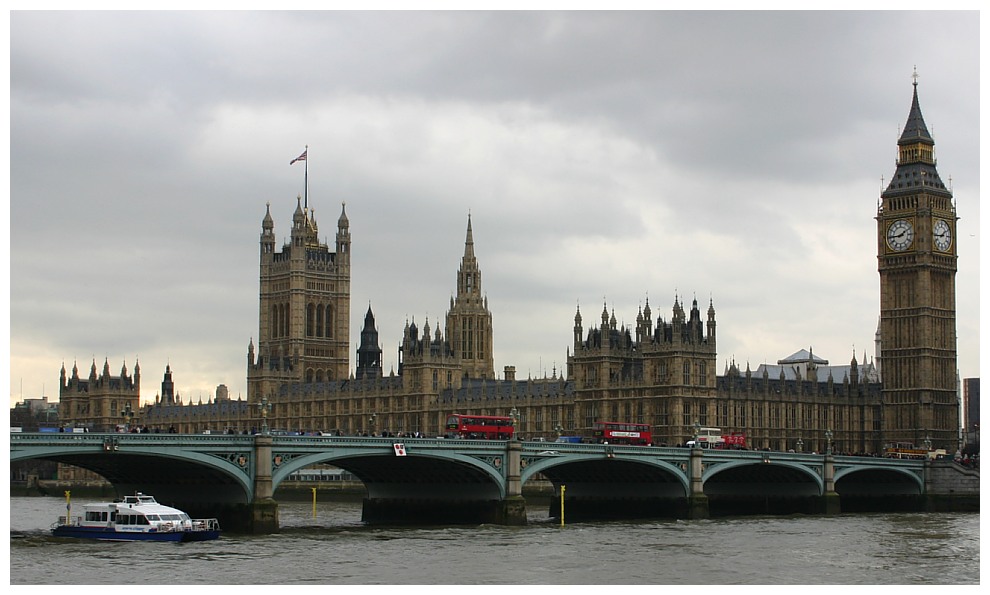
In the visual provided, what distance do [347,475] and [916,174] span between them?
53.0 meters

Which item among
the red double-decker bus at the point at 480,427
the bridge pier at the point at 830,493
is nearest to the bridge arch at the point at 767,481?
the bridge pier at the point at 830,493

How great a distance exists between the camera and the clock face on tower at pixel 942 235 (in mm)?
135000

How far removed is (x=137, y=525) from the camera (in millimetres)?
67938

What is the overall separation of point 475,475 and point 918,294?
62.5 m

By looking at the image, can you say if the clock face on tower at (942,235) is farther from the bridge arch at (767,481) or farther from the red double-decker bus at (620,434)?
the bridge arch at (767,481)

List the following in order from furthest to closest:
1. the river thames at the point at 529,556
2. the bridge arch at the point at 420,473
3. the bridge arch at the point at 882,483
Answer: the bridge arch at the point at 882,483 < the bridge arch at the point at 420,473 < the river thames at the point at 529,556

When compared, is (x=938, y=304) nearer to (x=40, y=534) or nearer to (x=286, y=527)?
(x=286, y=527)

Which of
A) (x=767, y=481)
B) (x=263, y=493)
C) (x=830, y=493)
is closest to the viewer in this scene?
(x=263, y=493)

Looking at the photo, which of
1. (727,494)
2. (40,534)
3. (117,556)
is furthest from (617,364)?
(117,556)

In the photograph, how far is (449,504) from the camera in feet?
276

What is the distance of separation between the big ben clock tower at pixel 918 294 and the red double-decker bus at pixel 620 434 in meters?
36.4

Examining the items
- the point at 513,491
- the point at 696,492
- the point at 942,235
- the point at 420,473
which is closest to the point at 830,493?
the point at 696,492

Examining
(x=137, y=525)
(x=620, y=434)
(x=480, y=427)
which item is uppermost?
(x=480, y=427)

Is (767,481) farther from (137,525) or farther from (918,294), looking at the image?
(137,525)
